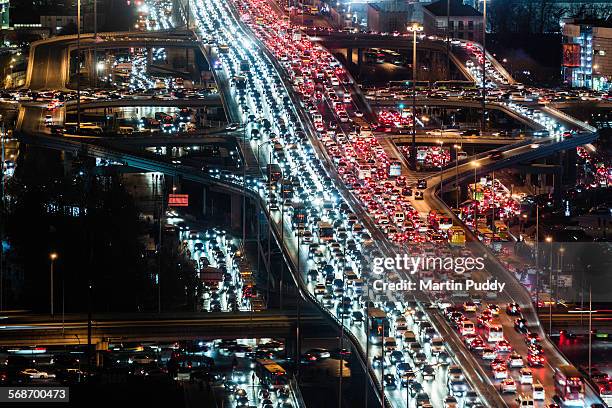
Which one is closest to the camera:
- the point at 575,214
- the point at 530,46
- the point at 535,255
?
the point at 535,255

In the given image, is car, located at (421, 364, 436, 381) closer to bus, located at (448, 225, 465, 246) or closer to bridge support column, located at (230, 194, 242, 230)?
bus, located at (448, 225, 465, 246)

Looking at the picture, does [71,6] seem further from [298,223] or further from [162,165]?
[298,223]

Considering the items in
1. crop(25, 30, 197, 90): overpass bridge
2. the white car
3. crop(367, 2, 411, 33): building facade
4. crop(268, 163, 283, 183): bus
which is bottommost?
the white car

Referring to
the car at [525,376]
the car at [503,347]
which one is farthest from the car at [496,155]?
the car at [525,376]

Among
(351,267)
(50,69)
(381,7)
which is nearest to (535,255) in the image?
(351,267)

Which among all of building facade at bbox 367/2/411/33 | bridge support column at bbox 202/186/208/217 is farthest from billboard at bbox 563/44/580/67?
bridge support column at bbox 202/186/208/217

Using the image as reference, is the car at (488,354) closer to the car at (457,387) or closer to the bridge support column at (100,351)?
the car at (457,387)
